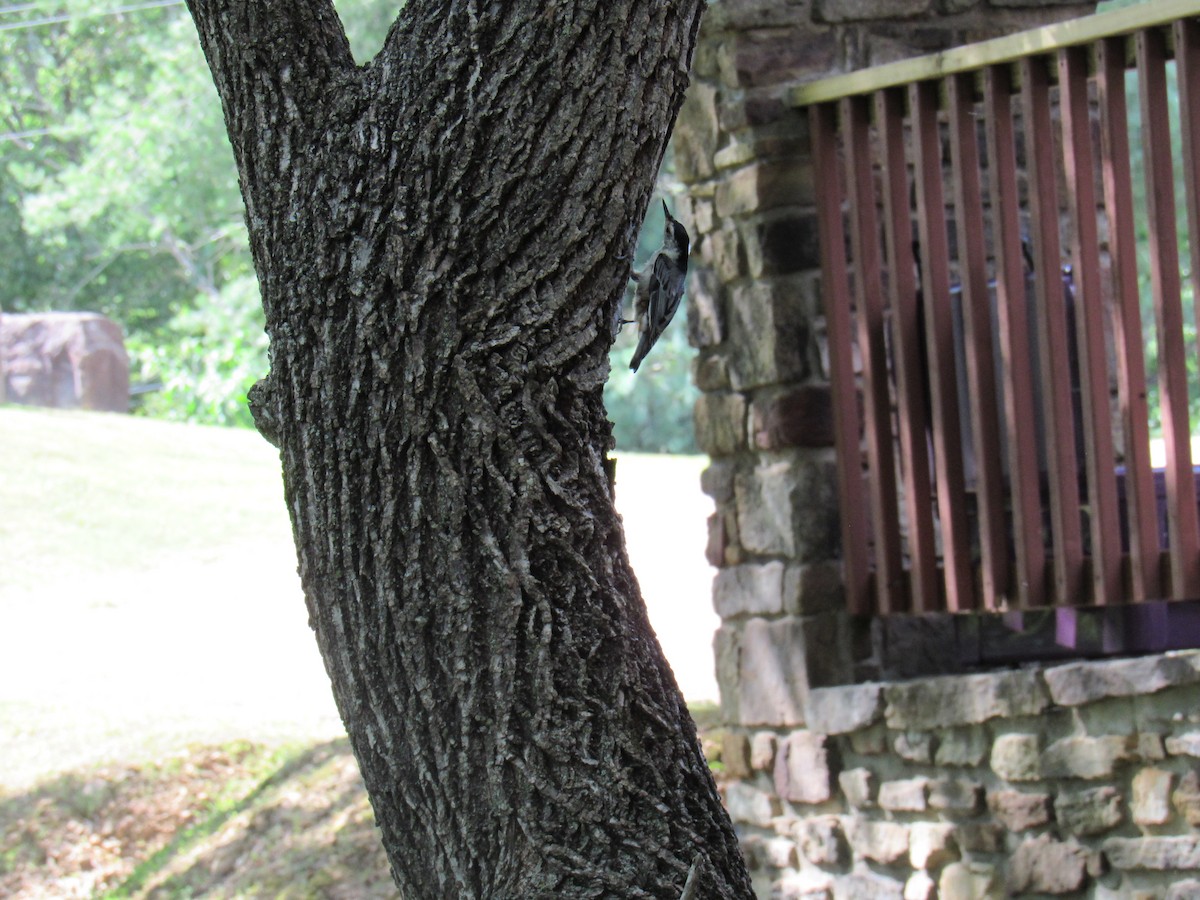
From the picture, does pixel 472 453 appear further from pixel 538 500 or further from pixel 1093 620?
pixel 1093 620

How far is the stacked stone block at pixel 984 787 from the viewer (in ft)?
13.4

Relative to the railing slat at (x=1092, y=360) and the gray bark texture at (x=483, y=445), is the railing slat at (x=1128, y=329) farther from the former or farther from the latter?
the gray bark texture at (x=483, y=445)

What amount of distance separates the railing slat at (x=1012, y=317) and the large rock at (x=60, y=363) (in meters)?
16.0

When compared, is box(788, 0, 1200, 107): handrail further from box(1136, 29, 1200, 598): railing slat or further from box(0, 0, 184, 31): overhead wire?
box(0, 0, 184, 31): overhead wire

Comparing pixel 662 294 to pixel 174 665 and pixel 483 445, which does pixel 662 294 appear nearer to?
pixel 483 445

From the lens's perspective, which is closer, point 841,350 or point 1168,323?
point 1168,323

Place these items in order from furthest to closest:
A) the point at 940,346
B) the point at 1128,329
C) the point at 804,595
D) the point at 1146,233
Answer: the point at 1146,233
the point at 804,595
the point at 940,346
the point at 1128,329

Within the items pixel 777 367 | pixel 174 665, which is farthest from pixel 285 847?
pixel 174 665

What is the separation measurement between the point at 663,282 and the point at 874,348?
72 centimetres

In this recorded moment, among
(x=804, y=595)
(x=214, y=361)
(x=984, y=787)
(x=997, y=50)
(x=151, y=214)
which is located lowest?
(x=984, y=787)

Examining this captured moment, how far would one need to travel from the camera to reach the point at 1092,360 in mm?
4195

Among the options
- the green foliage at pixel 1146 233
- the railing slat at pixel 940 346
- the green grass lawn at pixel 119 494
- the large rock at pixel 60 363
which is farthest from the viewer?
the large rock at pixel 60 363

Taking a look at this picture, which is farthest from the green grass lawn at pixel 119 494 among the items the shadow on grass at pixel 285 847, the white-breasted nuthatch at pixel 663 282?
the white-breasted nuthatch at pixel 663 282

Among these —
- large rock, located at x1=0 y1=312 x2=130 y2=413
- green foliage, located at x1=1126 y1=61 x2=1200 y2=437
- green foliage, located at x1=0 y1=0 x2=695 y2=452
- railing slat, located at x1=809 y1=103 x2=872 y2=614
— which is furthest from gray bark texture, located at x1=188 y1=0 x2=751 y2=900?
large rock, located at x1=0 y1=312 x2=130 y2=413
